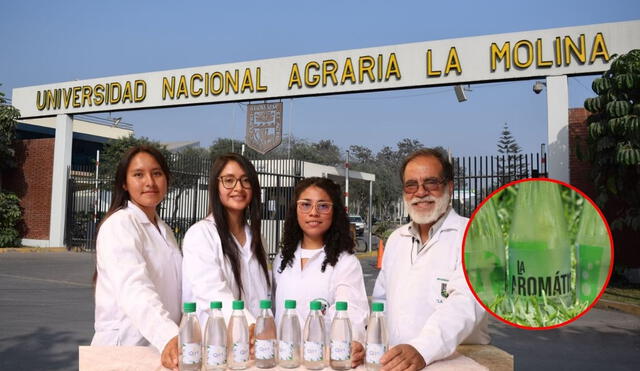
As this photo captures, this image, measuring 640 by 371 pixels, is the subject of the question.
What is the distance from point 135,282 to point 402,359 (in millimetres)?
1135

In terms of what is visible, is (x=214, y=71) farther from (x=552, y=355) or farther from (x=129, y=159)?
(x=129, y=159)

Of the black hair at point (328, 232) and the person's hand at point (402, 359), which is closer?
the person's hand at point (402, 359)

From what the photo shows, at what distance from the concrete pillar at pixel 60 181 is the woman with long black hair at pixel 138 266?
16.2 metres

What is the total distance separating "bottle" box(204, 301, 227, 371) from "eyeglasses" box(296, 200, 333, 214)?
93cm

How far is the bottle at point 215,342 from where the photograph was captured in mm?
1968

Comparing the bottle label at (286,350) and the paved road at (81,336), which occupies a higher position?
the bottle label at (286,350)

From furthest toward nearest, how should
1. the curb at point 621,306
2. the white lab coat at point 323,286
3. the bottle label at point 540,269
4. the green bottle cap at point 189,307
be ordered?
1. the curb at point 621,306
2. the white lab coat at point 323,286
3. the green bottle cap at point 189,307
4. the bottle label at point 540,269

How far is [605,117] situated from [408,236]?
349 inches

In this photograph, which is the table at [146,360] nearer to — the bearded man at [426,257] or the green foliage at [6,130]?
the bearded man at [426,257]

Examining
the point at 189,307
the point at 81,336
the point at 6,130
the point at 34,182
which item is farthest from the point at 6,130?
the point at 189,307

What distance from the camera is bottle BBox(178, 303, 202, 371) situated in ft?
6.52

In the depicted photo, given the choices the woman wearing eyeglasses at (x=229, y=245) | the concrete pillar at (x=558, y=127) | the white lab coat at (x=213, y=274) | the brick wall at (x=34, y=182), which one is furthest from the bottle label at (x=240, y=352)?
the brick wall at (x=34, y=182)

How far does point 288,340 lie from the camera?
2047 millimetres

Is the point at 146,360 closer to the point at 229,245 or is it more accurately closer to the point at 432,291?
the point at 229,245
